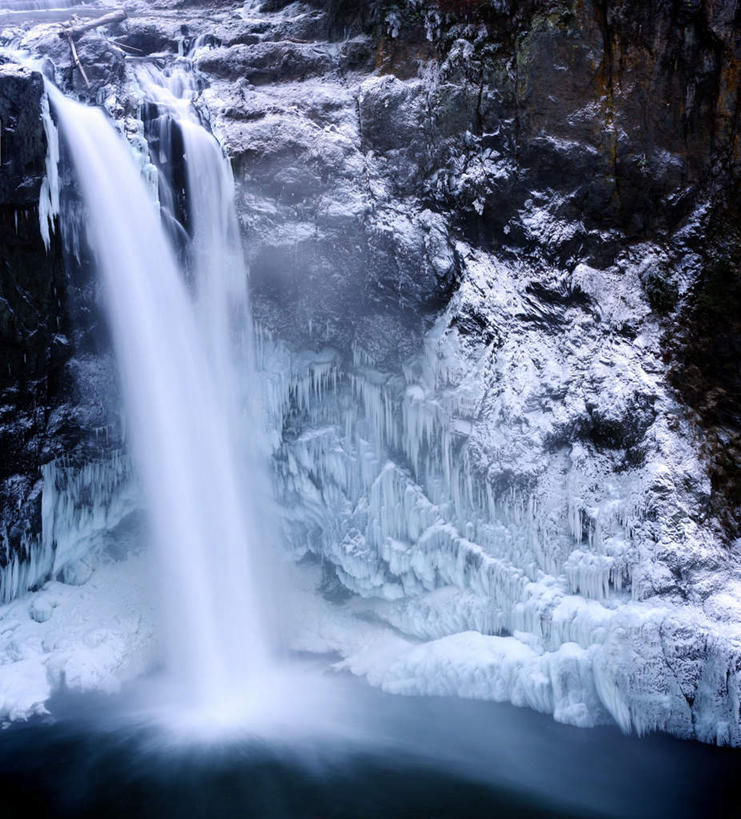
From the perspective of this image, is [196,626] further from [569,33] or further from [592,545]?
[569,33]

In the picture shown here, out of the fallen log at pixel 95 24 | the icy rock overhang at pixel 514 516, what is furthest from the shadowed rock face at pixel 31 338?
the icy rock overhang at pixel 514 516

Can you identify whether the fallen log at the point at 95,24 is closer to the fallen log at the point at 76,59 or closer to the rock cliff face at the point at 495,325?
the fallen log at the point at 76,59

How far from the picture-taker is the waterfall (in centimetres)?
982

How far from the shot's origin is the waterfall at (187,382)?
9.82 metres

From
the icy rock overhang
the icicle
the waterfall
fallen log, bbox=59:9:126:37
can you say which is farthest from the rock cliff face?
the waterfall

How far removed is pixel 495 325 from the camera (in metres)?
10.0

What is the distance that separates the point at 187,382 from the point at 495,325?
4.63m

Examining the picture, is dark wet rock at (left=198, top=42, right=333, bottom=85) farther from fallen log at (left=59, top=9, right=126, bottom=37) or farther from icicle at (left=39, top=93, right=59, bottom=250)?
icicle at (left=39, top=93, right=59, bottom=250)

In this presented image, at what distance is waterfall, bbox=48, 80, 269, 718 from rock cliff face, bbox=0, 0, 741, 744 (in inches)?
20.3

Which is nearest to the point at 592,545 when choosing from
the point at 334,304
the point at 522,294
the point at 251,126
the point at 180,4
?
the point at 522,294

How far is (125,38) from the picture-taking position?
12.5 m

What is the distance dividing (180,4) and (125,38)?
6.67 ft

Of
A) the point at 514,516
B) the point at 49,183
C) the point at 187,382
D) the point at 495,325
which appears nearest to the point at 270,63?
the point at 49,183

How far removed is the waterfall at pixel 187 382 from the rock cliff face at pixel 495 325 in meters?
0.52
